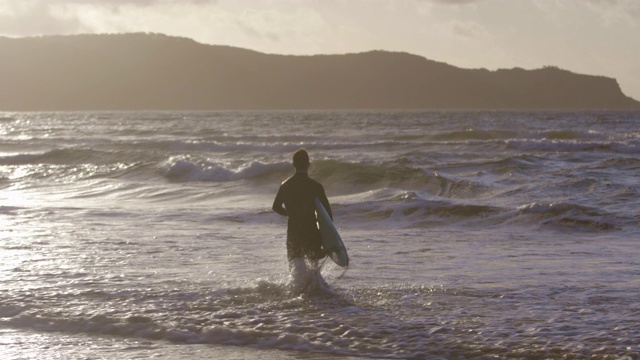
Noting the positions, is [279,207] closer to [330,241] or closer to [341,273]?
[330,241]

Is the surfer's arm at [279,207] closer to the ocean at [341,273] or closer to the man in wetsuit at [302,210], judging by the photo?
the man in wetsuit at [302,210]

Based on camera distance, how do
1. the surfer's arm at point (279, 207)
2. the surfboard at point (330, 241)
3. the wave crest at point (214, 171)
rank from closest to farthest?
the surfboard at point (330, 241) → the surfer's arm at point (279, 207) → the wave crest at point (214, 171)

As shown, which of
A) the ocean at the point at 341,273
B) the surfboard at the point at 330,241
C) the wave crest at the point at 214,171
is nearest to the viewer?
the ocean at the point at 341,273

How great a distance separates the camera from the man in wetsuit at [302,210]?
1011 centimetres

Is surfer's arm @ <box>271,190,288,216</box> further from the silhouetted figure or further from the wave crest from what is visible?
the wave crest

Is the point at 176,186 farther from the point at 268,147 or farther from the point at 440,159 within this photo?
the point at 268,147

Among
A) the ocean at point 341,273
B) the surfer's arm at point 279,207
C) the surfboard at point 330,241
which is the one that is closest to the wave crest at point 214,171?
the ocean at point 341,273

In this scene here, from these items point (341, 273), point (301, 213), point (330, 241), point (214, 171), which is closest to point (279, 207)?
point (301, 213)

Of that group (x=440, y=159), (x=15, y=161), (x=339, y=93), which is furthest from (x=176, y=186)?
(x=339, y=93)

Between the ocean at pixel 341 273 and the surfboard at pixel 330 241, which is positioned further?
the surfboard at pixel 330 241

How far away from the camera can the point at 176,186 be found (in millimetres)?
24500

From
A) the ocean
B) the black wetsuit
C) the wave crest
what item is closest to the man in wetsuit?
the black wetsuit

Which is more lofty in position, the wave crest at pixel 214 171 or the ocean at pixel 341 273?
the wave crest at pixel 214 171

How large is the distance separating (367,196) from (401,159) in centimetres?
1033
